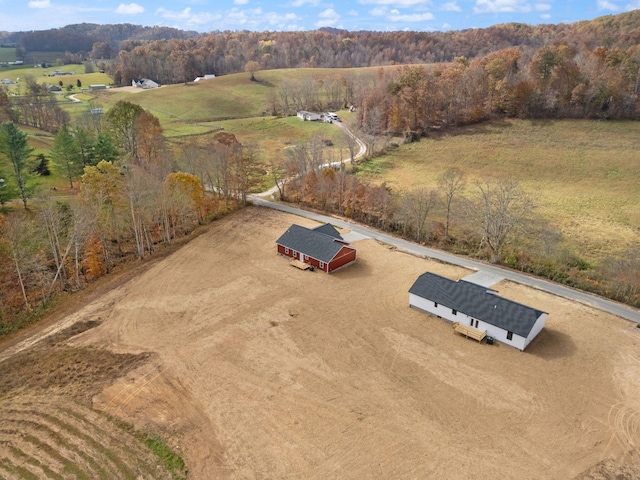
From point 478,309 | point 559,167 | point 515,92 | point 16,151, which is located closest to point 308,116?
point 515,92

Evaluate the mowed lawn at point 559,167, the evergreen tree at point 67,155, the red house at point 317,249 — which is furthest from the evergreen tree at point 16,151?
the mowed lawn at point 559,167

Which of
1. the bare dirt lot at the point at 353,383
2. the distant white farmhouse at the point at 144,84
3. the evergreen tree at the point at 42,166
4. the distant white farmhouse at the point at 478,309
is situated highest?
the distant white farmhouse at the point at 144,84

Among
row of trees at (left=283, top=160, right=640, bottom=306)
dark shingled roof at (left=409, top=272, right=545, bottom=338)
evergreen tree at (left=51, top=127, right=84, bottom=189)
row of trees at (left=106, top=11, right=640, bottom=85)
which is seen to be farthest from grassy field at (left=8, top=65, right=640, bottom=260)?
row of trees at (left=106, top=11, right=640, bottom=85)

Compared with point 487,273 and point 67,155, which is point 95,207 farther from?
point 487,273

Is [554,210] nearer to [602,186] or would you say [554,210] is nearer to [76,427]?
[602,186]

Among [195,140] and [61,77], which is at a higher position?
[61,77]

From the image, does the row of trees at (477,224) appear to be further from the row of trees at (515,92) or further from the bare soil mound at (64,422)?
the bare soil mound at (64,422)

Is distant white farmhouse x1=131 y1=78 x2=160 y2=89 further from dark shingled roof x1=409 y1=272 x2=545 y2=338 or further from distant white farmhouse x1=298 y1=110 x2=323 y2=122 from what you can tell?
dark shingled roof x1=409 y1=272 x2=545 y2=338
